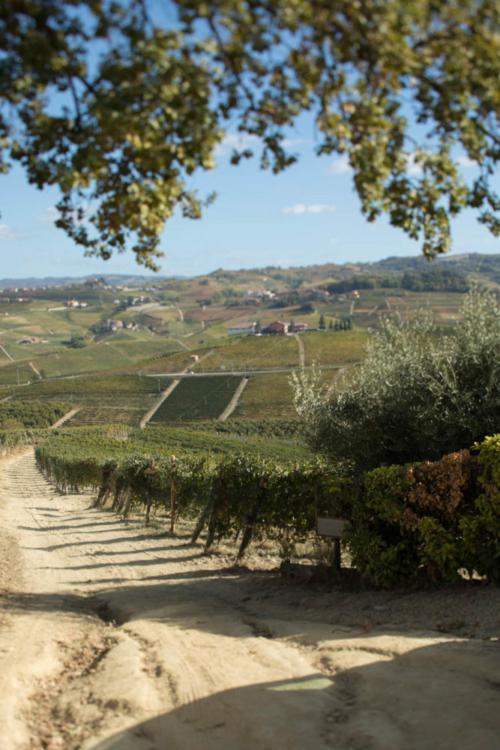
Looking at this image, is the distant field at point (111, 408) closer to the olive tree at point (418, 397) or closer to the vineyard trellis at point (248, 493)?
the vineyard trellis at point (248, 493)

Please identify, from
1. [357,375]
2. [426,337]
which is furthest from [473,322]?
[357,375]

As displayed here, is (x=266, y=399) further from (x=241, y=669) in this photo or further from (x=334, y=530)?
(x=241, y=669)

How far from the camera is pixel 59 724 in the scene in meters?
4.70

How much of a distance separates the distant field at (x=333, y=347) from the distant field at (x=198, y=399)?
58.0 ft

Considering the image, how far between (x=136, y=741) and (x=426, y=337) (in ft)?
38.1

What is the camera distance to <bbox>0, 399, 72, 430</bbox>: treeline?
89875 mm

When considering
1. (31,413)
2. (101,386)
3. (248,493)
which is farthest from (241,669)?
(101,386)

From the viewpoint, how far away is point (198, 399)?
100m

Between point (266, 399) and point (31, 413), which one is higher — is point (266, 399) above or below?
above

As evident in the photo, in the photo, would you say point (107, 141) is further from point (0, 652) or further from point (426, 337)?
point (426, 337)

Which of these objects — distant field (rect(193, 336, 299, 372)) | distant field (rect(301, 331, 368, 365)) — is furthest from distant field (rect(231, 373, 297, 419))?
distant field (rect(193, 336, 299, 372))

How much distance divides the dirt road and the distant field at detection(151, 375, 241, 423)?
80.7m

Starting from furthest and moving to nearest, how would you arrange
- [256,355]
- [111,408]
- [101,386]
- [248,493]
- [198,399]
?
[256,355] < [101,386] < [198,399] < [111,408] < [248,493]

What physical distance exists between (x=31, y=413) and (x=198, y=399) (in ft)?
91.9
